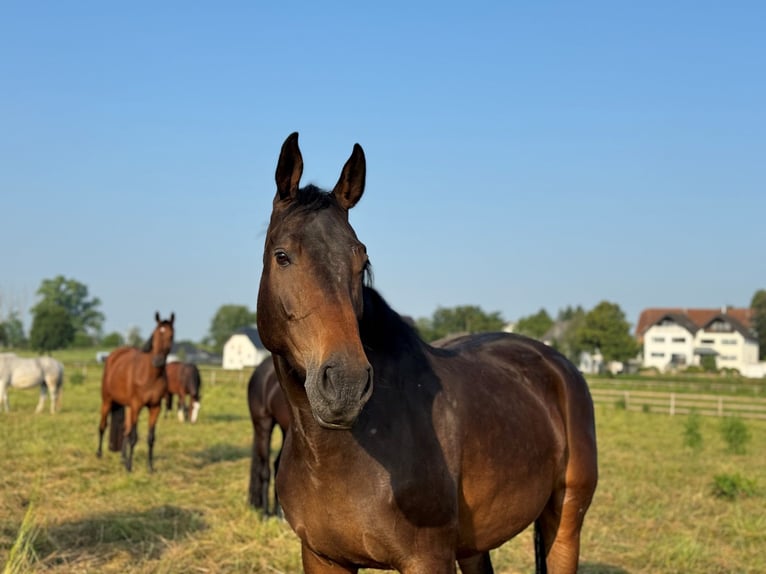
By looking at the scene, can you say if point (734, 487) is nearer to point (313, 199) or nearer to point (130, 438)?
point (130, 438)

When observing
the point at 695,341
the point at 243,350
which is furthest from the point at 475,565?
the point at 695,341

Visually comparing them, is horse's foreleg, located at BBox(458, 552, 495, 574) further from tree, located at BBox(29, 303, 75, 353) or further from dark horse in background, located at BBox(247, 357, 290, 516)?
tree, located at BBox(29, 303, 75, 353)

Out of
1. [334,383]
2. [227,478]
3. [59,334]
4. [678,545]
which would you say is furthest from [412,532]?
[59,334]

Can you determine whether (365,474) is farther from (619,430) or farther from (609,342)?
(609,342)

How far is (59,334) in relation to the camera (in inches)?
2381

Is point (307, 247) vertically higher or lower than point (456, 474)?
higher

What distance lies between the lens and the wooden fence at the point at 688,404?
2558 centimetres

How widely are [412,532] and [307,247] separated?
1129 mm

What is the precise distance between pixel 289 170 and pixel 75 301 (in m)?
115

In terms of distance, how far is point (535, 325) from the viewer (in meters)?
92.7

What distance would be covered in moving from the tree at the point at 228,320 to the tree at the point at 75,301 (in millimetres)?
19395

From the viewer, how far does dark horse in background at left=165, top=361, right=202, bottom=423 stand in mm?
19453

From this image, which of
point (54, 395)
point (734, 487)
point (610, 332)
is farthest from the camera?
point (610, 332)

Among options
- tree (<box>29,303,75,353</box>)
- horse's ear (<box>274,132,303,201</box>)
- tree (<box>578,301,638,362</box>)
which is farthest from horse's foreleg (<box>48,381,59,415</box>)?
tree (<box>578,301,638,362</box>)
